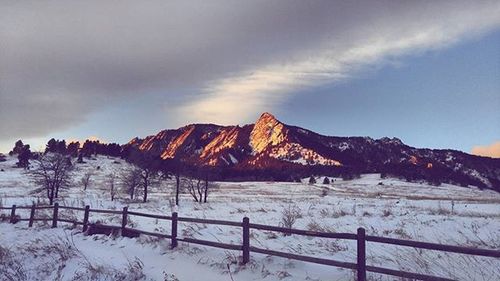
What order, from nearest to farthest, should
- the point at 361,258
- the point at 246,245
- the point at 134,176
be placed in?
1. the point at 361,258
2. the point at 246,245
3. the point at 134,176

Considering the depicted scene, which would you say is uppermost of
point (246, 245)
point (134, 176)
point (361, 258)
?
point (134, 176)

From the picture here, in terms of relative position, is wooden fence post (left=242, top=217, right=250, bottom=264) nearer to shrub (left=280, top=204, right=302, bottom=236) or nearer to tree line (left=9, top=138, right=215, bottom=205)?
A: shrub (left=280, top=204, right=302, bottom=236)

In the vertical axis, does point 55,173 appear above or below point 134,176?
above

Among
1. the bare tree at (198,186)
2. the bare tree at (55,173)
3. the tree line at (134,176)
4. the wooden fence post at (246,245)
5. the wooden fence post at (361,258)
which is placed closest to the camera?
the wooden fence post at (361,258)

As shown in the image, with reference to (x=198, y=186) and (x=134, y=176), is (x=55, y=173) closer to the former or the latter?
(x=134, y=176)

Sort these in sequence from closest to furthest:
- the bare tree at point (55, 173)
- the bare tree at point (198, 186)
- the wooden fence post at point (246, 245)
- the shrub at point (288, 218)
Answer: the wooden fence post at point (246, 245), the shrub at point (288, 218), the bare tree at point (55, 173), the bare tree at point (198, 186)

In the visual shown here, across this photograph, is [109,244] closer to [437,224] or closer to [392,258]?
[392,258]

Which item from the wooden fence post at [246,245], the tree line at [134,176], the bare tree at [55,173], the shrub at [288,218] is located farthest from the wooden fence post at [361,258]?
the bare tree at [55,173]

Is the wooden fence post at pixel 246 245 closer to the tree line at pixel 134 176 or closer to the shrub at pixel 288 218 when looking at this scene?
the shrub at pixel 288 218

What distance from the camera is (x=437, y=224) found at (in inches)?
770

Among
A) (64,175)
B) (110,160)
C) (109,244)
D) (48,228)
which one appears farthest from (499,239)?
(110,160)

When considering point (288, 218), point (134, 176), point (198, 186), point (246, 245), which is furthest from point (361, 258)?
point (134, 176)

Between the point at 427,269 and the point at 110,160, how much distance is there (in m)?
153

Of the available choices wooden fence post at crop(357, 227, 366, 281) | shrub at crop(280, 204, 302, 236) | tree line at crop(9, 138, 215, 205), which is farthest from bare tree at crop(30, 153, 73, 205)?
wooden fence post at crop(357, 227, 366, 281)
